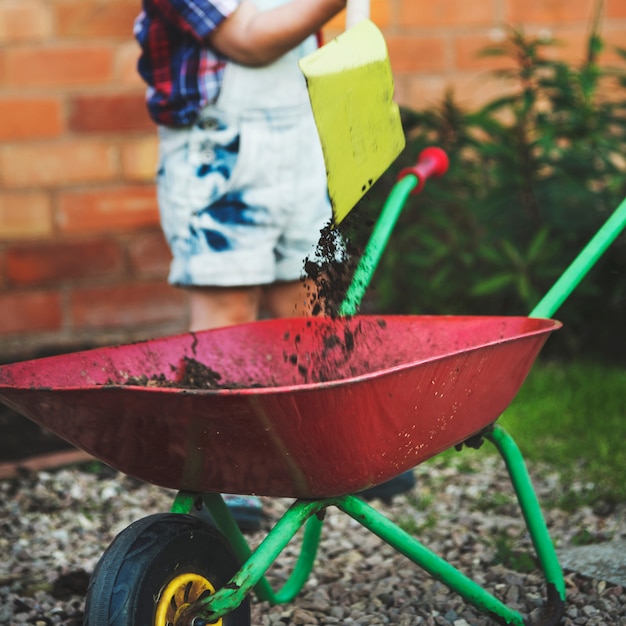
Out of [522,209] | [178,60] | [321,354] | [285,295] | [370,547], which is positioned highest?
[178,60]

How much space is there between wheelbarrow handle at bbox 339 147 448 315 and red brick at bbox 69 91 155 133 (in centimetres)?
159

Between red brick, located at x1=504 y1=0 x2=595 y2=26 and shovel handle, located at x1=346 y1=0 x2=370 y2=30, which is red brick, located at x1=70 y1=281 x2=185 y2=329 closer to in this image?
red brick, located at x1=504 y1=0 x2=595 y2=26

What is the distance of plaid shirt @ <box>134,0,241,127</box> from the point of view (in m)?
1.75

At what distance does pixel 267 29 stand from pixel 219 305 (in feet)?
1.65

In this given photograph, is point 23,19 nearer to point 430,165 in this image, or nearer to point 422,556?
point 430,165

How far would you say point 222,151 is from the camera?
6.01ft

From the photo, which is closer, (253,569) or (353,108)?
(253,569)

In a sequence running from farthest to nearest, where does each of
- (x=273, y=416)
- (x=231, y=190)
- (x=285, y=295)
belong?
(x=285, y=295) → (x=231, y=190) → (x=273, y=416)

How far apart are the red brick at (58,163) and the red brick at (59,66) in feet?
0.60

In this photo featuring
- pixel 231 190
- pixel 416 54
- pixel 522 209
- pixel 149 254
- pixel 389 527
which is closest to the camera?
pixel 389 527

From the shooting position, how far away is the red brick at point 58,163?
306 centimetres

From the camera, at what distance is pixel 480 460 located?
2383 millimetres

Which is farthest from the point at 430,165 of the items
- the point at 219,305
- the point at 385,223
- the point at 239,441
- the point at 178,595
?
the point at 178,595

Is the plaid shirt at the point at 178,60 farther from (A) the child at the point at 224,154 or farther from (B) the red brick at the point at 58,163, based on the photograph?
(B) the red brick at the point at 58,163
